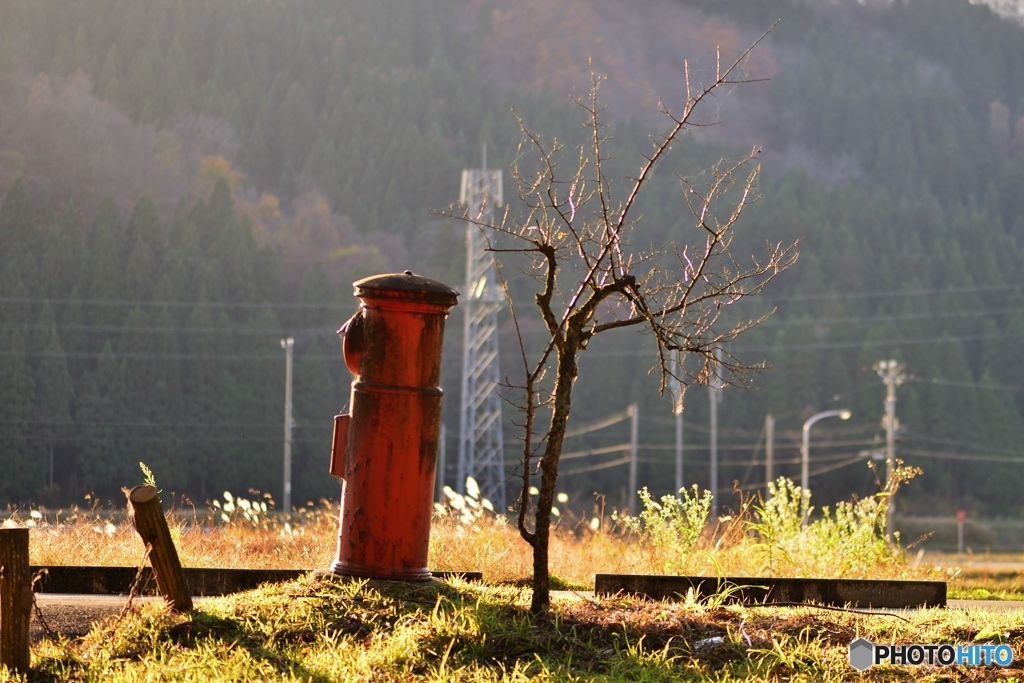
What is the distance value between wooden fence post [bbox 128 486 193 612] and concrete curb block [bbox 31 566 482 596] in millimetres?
1724

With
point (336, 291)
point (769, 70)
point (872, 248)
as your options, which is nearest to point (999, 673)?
point (336, 291)

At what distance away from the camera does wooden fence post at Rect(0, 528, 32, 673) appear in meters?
5.69

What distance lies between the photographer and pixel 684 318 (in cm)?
685

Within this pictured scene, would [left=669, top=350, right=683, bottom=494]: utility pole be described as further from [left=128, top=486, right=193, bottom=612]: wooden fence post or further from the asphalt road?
[left=128, top=486, right=193, bottom=612]: wooden fence post

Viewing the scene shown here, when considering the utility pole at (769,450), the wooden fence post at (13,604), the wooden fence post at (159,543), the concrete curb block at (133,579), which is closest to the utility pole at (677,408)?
the concrete curb block at (133,579)

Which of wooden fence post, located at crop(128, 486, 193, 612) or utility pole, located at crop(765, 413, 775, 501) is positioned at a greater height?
utility pole, located at crop(765, 413, 775, 501)

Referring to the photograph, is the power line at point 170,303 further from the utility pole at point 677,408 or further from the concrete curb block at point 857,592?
the concrete curb block at point 857,592

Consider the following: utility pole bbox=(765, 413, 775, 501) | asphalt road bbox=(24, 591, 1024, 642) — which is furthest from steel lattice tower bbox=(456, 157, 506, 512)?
asphalt road bbox=(24, 591, 1024, 642)

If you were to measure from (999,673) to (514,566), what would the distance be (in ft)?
15.6

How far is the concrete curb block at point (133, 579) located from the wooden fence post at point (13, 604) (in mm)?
2250

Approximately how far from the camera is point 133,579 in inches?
325

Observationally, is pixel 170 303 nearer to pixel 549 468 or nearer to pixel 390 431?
pixel 390 431

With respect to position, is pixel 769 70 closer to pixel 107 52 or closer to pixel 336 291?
pixel 336 291

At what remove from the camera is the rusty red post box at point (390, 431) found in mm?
6602
